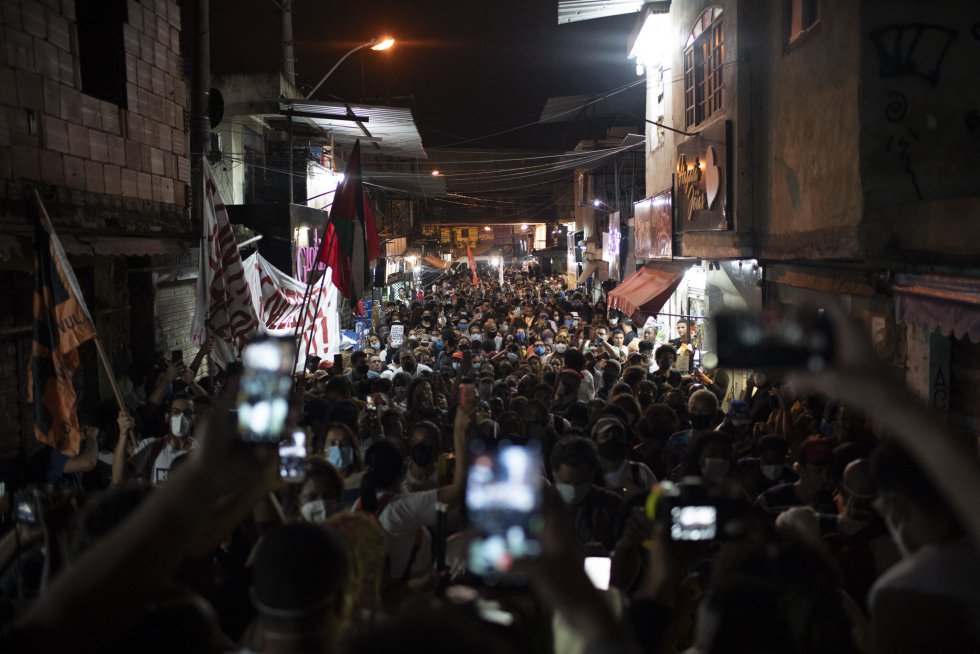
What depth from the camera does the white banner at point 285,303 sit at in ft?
37.8

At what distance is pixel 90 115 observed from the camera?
9.42 metres

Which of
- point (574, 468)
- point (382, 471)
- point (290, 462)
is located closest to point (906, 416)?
point (290, 462)

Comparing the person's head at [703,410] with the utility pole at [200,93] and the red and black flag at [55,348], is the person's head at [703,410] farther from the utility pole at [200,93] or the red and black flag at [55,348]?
the utility pole at [200,93]

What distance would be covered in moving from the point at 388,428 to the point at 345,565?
4.69 m

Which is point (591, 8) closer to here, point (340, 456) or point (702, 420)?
point (702, 420)

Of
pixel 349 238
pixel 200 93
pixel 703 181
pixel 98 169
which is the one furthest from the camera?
pixel 703 181

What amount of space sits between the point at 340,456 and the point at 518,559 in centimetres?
418

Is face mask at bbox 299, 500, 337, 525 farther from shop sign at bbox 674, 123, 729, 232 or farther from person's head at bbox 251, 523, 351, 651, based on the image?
shop sign at bbox 674, 123, 729, 232

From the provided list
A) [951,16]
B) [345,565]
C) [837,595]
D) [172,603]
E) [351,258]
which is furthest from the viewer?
[351,258]

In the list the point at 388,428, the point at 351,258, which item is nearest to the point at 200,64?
the point at 351,258

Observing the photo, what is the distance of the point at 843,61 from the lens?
28.1ft

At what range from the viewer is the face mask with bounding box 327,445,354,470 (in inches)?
234

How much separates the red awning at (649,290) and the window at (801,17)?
18.8 ft

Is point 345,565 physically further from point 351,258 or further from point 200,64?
point 200,64
